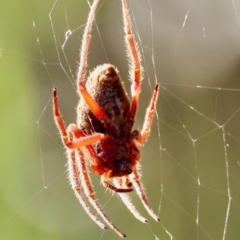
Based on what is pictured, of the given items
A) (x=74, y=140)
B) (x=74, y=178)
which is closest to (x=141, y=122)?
(x=74, y=178)

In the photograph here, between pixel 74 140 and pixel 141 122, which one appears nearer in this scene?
pixel 74 140

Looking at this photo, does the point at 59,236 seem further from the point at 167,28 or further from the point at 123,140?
the point at 123,140

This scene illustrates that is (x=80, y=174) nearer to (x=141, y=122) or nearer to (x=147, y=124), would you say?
(x=147, y=124)

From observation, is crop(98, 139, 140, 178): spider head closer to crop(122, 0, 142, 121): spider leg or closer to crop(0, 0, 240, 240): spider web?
crop(122, 0, 142, 121): spider leg

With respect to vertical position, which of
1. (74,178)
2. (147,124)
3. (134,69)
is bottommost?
(74,178)

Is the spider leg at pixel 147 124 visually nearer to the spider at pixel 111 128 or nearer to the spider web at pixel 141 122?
the spider at pixel 111 128

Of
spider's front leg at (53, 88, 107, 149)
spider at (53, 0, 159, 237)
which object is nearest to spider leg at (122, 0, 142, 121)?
spider at (53, 0, 159, 237)

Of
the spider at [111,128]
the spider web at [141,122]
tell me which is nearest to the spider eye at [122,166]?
the spider at [111,128]
